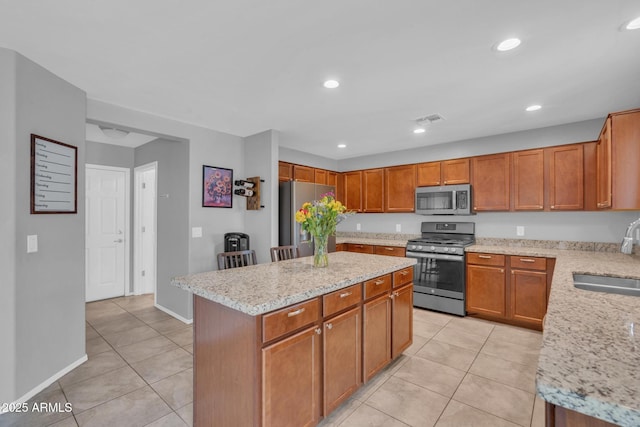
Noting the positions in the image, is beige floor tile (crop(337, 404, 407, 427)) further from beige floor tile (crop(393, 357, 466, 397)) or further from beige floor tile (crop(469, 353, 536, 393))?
beige floor tile (crop(469, 353, 536, 393))

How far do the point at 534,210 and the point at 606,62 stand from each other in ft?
6.53

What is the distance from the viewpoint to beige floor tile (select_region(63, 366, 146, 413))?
2082 millimetres

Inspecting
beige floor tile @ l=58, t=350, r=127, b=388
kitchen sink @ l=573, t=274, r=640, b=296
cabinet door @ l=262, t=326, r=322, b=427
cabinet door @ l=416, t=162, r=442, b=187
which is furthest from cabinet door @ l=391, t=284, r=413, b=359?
beige floor tile @ l=58, t=350, r=127, b=388

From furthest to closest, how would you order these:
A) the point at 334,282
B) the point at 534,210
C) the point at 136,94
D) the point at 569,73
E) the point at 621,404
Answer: the point at 534,210 < the point at 136,94 < the point at 569,73 < the point at 334,282 < the point at 621,404

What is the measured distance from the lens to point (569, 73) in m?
2.27

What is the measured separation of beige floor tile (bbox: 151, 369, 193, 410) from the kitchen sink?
2.91 meters

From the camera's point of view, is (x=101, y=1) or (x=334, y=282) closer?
(x=101, y=1)

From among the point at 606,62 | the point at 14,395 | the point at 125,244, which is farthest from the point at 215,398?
the point at 125,244

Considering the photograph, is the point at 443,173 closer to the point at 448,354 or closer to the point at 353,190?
the point at 353,190

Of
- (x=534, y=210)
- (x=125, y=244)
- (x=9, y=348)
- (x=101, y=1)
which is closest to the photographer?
(x=101, y=1)

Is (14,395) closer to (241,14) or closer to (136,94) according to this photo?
(136,94)

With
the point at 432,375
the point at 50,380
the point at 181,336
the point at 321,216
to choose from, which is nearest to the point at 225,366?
the point at 321,216

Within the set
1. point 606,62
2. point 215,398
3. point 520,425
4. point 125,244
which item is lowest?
point 520,425

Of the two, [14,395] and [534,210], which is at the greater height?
[534,210]
